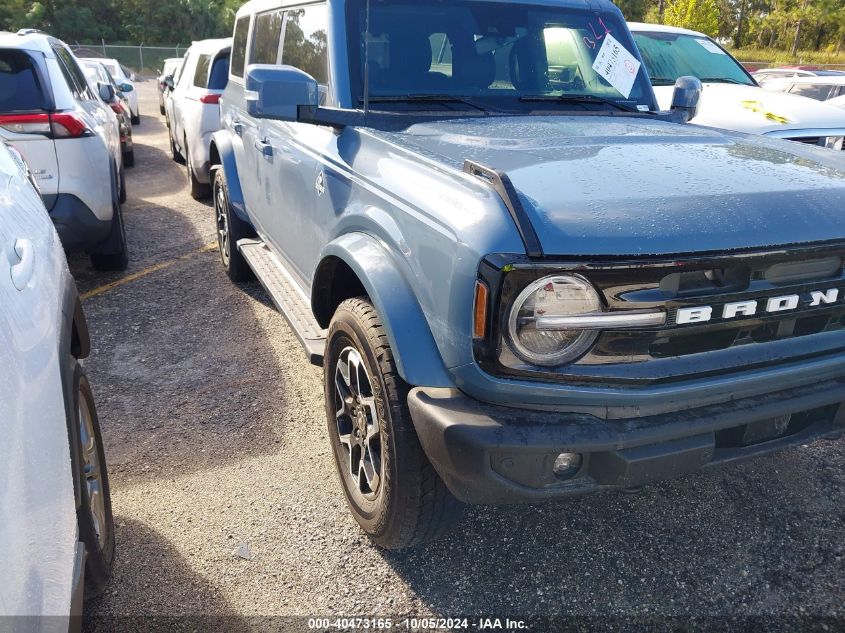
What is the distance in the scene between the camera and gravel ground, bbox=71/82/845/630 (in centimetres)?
243

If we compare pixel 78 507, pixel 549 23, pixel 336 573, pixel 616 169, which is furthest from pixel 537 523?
pixel 549 23

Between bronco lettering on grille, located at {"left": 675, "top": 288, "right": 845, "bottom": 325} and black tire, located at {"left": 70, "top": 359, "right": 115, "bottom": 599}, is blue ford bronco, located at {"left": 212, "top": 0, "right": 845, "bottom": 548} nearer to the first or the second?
bronco lettering on grille, located at {"left": 675, "top": 288, "right": 845, "bottom": 325}

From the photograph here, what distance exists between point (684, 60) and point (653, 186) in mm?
6469

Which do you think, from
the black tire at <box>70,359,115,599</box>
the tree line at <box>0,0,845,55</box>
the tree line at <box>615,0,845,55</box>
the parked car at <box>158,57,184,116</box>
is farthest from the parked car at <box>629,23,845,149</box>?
the tree line at <box>615,0,845,55</box>

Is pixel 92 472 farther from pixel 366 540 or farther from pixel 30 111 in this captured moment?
pixel 30 111

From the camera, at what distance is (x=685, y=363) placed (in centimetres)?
204

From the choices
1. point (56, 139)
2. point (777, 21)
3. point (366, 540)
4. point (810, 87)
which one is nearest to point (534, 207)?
point (366, 540)

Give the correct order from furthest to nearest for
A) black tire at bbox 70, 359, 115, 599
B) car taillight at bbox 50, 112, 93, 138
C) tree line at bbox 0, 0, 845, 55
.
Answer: tree line at bbox 0, 0, 845, 55 < car taillight at bbox 50, 112, 93, 138 < black tire at bbox 70, 359, 115, 599

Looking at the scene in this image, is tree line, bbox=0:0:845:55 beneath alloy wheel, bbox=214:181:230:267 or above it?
above

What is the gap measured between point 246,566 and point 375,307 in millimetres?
1114

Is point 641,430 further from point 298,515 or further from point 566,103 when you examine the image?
point 566,103

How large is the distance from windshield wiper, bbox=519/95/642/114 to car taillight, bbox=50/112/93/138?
3212 mm

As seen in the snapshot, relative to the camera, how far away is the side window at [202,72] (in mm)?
8141

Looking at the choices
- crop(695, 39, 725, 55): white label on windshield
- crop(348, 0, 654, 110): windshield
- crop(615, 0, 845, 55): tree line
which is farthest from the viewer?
crop(615, 0, 845, 55): tree line
